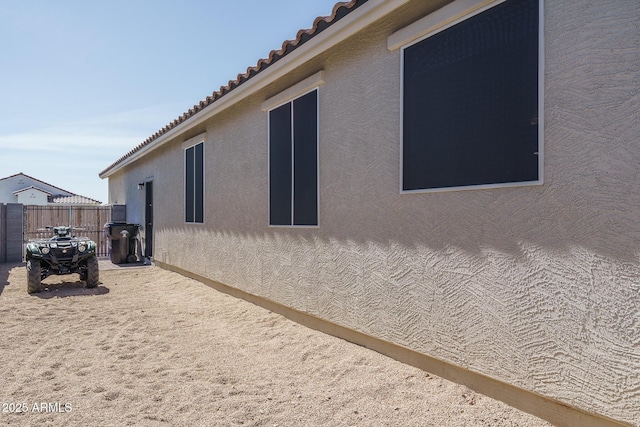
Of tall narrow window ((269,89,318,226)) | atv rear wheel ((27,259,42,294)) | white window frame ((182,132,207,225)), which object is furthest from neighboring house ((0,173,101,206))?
tall narrow window ((269,89,318,226))

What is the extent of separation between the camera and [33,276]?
7844 mm

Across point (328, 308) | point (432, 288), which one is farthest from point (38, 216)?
point (432, 288)

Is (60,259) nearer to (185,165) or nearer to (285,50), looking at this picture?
(185,165)

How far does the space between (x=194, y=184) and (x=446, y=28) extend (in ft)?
Answer: 21.6

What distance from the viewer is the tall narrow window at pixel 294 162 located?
16.9 ft

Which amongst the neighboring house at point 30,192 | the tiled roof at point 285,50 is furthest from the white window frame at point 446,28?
the neighboring house at point 30,192

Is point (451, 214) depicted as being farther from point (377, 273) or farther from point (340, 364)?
point (340, 364)

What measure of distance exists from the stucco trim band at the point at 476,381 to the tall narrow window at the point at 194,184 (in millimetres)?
4019

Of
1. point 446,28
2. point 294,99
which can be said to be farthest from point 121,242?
point 446,28

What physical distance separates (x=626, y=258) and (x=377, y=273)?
6.87ft

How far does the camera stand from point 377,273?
13.5ft

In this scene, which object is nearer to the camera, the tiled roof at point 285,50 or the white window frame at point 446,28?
the white window frame at point 446,28

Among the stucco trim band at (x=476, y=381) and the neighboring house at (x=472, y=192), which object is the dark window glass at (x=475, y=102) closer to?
the neighboring house at (x=472, y=192)

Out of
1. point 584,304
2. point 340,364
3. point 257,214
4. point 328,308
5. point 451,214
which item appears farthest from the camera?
point 257,214
